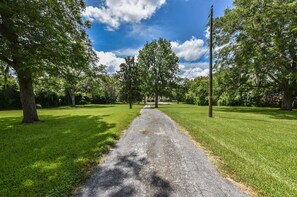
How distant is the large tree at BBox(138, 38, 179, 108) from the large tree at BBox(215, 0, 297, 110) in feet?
35.9

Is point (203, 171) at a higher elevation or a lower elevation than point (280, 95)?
lower

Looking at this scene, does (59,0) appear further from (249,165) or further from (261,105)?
(261,105)

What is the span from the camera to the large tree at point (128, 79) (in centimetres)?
2656

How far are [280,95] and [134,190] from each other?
111 ft

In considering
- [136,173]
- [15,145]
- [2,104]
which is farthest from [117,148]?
[2,104]

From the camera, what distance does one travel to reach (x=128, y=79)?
26.6 m

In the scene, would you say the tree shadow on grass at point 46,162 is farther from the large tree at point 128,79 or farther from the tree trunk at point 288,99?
the tree trunk at point 288,99

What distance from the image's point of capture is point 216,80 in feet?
78.7

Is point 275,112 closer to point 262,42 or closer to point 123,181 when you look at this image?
point 262,42

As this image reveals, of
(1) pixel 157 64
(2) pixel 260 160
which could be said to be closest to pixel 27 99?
(2) pixel 260 160

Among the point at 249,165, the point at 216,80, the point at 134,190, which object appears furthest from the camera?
the point at 216,80

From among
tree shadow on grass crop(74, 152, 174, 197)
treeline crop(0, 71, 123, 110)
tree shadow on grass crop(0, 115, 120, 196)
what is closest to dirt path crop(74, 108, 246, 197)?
tree shadow on grass crop(74, 152, 174, 197)

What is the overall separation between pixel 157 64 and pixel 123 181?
29.3 meters

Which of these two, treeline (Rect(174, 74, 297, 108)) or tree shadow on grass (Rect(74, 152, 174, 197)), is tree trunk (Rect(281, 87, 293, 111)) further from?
tree shadow on grass (Rect(74, 152, 174, 197))
